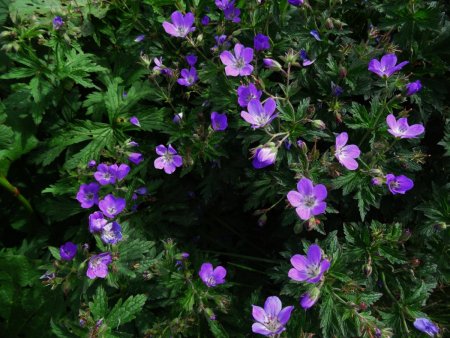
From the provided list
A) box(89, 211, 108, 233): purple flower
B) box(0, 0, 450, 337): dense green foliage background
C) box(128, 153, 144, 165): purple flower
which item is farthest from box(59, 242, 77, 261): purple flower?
box(128, 153, 144, 165): purple flower

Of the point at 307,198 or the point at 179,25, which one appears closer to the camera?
the point at 307,198

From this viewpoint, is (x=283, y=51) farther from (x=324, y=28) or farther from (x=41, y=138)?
(x=41, y=138)

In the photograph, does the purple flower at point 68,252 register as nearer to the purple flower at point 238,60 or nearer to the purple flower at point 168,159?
the purple flower at point 168,159

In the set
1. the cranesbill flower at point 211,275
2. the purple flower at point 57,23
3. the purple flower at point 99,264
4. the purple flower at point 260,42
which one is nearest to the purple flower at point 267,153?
the cranesbill flower at point 211,275

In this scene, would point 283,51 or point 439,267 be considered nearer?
point 439,267

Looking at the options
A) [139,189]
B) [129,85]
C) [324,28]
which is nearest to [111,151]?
[139,189]

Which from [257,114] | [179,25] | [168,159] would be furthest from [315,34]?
[168,159]

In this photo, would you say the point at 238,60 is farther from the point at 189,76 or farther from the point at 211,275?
the point at 211,275
